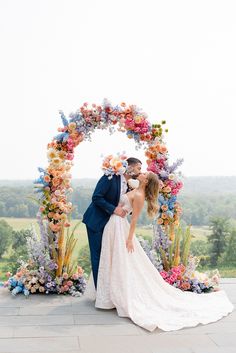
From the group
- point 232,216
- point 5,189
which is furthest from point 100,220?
point 232,216

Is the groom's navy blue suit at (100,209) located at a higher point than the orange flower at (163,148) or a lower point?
lower

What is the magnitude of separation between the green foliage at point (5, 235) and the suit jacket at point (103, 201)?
3904 millimetres

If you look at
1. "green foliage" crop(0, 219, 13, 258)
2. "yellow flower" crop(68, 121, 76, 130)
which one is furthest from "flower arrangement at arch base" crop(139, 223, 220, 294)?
"green foliage" crop(0, 219, 13, 258)

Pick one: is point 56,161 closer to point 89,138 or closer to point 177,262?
point 89,138

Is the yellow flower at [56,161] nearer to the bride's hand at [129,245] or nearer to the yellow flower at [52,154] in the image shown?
the yellow flower at [52,154]

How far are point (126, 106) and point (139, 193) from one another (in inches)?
49.0

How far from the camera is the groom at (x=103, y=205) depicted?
→ 558 centimetres

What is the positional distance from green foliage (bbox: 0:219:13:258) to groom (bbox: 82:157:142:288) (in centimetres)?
386

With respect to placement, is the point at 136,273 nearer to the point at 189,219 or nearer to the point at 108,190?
the point at 108,190

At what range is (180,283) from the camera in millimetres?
6156

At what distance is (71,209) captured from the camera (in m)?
6.09

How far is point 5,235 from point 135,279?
14.3 ft

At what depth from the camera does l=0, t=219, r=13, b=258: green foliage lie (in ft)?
30.3

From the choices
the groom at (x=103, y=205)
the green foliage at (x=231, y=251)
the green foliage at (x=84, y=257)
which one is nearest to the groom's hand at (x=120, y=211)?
the groom at (x=103, y=205)
